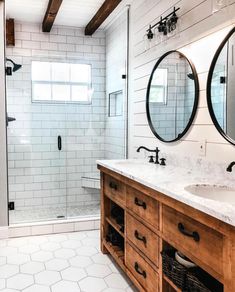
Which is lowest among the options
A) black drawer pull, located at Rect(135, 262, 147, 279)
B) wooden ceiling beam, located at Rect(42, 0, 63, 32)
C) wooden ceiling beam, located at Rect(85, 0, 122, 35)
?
black drawer pull, located at Rect(135, 262, 147, 279)

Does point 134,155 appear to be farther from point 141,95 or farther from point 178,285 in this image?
point 178,285

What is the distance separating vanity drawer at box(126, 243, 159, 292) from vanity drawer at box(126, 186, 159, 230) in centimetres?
30

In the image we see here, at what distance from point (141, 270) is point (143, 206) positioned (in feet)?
1.48

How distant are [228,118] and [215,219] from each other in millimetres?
931

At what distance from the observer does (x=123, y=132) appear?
392cm

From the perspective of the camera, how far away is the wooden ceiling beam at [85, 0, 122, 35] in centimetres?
347

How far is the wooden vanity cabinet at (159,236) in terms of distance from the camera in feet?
4.16

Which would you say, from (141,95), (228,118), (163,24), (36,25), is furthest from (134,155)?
(36,25)

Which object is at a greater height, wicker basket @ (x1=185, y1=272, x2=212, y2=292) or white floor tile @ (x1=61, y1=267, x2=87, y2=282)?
wicker basket @ (x1=185, y1=272, x2=212, y2=292)

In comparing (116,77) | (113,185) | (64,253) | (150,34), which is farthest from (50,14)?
(64,253)

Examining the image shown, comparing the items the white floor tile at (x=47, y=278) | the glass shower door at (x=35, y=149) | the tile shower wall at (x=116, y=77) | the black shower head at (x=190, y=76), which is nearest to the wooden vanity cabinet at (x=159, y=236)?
the white floor tile at (x=47, y=278)

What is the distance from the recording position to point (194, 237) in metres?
1.45

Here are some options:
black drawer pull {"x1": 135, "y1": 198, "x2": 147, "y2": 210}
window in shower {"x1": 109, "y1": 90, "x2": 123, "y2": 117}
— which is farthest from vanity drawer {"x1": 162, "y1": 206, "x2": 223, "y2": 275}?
window in shower {"x1": 109, "y1": 90, "x2": 123, "y2": 117}

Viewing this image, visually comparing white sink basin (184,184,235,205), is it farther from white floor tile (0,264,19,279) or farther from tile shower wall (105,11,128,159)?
tile shower wall (105,11,128,159)
